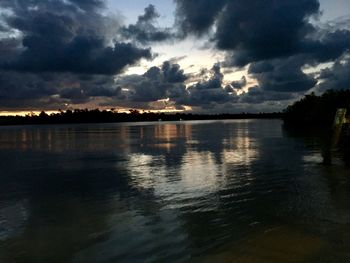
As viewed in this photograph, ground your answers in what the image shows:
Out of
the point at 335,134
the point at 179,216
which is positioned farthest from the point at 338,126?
the point at 179,216

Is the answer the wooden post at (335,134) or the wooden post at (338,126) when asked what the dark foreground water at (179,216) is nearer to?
the wooden post at (335,134)

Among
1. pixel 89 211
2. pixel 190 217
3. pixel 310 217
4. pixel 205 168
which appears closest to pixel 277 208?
pixel 310 217

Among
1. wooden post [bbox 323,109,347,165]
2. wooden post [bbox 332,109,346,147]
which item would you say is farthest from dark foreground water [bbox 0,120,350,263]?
wooden post [bbox 332,109,346,147]

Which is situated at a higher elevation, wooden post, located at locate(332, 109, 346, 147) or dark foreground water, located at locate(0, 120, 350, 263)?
wooden post, located at locate(332, 109, 346, 147)

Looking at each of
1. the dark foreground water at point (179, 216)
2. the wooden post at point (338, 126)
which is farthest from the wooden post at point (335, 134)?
the dark foreground water at point (179, 216)

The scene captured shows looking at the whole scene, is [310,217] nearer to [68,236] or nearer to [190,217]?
[190,217]

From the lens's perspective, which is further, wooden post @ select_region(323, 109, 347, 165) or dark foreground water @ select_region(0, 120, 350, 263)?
wooden post @ select_region(323, 109, 347, 165)

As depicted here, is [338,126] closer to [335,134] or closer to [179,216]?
[335,134]

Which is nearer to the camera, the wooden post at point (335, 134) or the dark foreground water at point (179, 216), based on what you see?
the dark foreground water at point (179, 216)

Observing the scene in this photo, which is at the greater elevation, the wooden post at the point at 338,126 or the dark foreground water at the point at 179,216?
the wooden post at the point at 338,126

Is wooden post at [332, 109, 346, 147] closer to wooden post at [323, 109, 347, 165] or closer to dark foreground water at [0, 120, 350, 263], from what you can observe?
wooden post at [323, 109, 347, 165]

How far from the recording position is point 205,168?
33688 millimetres

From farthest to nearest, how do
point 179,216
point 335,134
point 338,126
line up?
point 335,134, point 338,126, point 179,216

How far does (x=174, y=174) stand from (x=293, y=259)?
1902 centimetres
